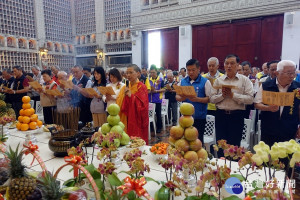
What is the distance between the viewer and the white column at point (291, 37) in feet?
25.8

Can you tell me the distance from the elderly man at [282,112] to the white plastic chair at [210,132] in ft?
2.68

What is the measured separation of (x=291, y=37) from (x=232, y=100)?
7.43 meters

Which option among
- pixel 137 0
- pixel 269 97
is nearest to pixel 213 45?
pixel 137 0

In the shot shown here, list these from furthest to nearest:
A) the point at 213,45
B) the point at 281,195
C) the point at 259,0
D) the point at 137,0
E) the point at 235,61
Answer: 1. the point at 137,0
2. the point at 213,45
3. the point at 259,0
4. the point at 235,61
5. the point at 281,195

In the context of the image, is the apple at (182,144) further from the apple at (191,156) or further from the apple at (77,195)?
the apple at (77,195)

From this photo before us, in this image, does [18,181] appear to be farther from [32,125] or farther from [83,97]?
[83,97]

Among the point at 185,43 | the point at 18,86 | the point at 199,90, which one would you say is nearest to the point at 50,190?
the point at 199,90

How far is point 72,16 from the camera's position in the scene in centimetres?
1688

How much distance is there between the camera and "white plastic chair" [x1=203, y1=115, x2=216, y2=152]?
115 inches

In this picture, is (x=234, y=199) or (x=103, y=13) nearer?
(x=234, y=199)

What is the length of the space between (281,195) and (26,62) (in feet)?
53.3

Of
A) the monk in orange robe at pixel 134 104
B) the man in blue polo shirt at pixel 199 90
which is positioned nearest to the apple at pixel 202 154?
the man in blue polo shirt at pixel 199 90

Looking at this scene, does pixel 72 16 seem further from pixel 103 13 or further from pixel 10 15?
pixel 10 15

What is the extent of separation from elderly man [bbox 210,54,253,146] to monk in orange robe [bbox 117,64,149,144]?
0.85 meters
